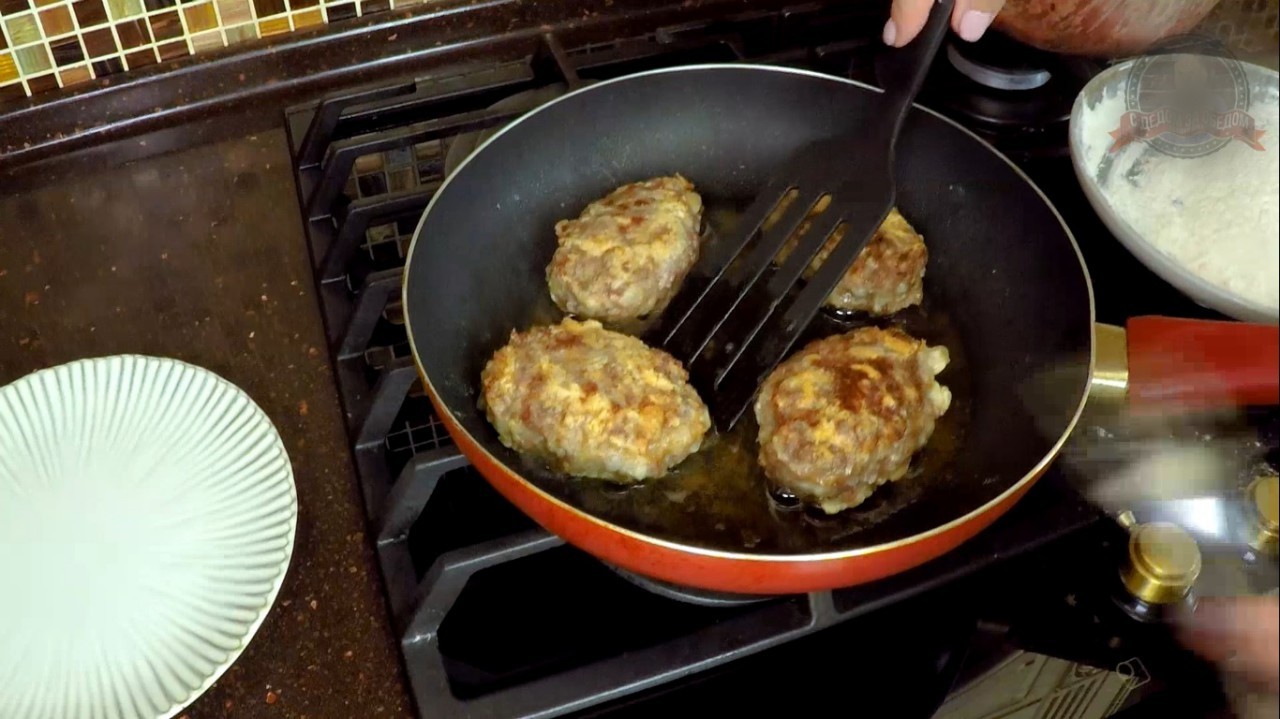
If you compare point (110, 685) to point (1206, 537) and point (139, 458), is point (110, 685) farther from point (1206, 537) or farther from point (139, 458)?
point (1206, 537)

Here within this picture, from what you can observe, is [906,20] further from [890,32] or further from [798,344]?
[798,344]

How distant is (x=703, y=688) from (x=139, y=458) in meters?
0.47

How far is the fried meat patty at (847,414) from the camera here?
30.1 inches

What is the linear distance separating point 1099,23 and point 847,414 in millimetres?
432

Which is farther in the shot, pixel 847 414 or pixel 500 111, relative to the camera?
pixel 500 111

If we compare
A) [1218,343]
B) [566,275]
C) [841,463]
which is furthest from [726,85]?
[1218,343]

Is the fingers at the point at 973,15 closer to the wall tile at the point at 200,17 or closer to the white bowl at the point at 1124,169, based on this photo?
the white bowl at the point at 1124,169

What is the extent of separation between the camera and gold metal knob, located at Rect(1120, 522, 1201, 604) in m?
0.71

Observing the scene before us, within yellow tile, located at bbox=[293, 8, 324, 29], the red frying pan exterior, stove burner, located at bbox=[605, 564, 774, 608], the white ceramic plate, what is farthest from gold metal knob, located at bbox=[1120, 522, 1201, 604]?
yellow tile, located at bbox=[293, 8, 324, 29]

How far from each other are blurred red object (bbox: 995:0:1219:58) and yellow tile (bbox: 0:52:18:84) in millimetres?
941

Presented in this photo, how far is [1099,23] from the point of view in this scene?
91cm

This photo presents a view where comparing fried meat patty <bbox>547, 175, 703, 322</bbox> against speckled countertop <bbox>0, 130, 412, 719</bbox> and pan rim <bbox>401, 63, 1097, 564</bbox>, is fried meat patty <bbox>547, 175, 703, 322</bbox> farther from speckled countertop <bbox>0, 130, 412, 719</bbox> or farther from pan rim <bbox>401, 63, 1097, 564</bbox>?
speckled countertop <bbox>0, 130, 412, 719</bbox>

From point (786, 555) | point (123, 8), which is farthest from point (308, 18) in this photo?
point (786, 555)

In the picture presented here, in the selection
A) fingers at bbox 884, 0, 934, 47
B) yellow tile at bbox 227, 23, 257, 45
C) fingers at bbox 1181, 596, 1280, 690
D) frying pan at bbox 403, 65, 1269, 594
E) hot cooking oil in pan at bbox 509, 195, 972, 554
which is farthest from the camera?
yellow tile at bbox 227, 23, 257, 45
